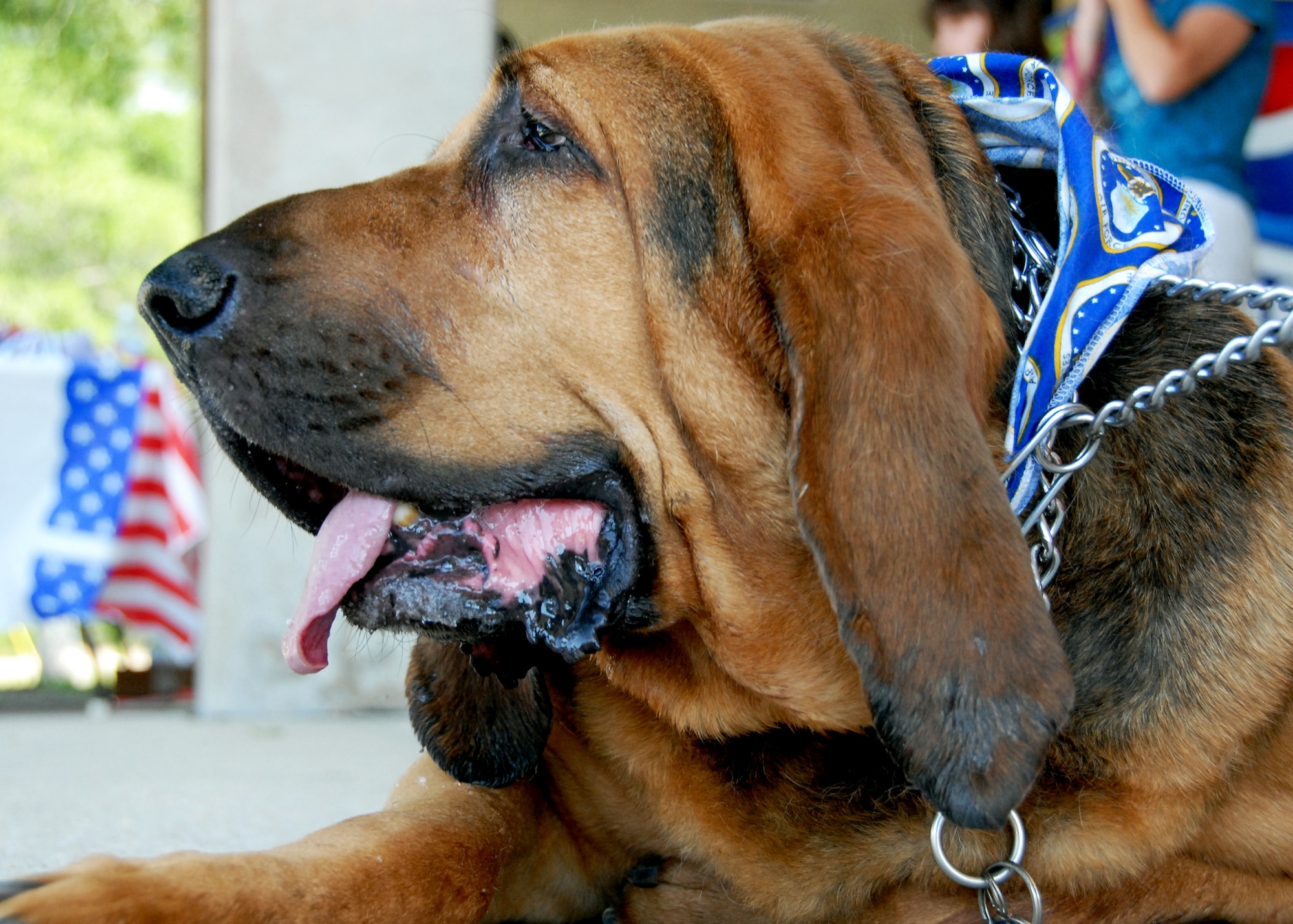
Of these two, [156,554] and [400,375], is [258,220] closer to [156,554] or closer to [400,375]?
[400,375]

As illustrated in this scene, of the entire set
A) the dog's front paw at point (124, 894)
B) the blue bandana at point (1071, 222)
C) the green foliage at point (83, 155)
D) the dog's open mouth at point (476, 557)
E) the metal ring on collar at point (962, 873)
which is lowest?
the green foliage at point (83, 155)

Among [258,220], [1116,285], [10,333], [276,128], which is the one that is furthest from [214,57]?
[1116,285]

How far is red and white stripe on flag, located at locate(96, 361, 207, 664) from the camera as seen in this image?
6.00 m

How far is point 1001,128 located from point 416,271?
1111 millimetres

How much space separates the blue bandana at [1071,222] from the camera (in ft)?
6.23

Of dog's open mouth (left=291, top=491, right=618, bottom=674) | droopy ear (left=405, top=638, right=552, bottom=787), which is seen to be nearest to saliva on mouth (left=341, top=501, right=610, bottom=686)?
dog's open mouth (left=291, top=491, right=618, bottom=674)

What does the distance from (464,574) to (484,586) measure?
1.5 inches

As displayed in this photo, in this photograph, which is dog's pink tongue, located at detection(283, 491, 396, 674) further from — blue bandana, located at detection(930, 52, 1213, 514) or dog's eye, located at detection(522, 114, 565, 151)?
blue bandana, located at detection(930, 52, 1213, 514)

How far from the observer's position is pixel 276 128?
5.10 metres

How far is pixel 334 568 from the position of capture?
1887mm

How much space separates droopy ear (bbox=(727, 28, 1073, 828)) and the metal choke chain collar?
167 mm

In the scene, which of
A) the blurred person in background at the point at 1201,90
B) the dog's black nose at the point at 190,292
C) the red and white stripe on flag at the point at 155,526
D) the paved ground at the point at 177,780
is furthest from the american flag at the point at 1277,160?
the red and white stripe on flag at the point at 155,526

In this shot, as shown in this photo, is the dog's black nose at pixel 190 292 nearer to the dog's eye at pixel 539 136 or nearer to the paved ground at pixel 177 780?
the dog's eye at pixel 539 136

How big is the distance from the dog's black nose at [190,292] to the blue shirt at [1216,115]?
2964mm
